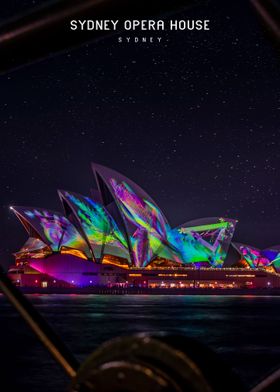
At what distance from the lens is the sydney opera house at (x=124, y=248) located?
1657 inches

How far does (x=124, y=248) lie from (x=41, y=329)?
4974cm

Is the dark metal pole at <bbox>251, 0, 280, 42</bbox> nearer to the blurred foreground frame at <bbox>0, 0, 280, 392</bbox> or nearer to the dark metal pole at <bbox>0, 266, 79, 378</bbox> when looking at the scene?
the blurred foreground frame at <bbox>0, 0, 280, 392</bbox>

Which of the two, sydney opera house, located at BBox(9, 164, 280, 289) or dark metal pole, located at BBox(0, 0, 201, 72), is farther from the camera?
sydney opera house, located at BBox(9, 164, 280, 289)

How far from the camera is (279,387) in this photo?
0.53m

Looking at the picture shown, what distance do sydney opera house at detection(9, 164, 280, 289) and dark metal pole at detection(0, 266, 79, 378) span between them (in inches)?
1504

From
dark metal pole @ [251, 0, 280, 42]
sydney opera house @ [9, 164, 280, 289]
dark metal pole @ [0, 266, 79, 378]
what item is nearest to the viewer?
dark metal pole @ [251, 0, 280, 42]

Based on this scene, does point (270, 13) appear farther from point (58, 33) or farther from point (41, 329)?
point (41, 329)

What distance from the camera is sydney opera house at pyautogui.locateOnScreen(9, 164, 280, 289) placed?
42.1 metres

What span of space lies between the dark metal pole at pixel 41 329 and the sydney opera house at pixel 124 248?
125ft

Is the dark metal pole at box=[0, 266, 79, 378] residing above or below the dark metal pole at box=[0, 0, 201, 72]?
below

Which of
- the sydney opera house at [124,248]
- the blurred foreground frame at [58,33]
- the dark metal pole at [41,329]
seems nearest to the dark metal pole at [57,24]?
the blurred foreground frame at [58,33]

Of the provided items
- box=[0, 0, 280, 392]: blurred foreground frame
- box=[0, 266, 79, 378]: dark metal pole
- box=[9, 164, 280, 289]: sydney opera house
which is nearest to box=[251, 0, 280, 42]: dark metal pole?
box=[0, 0, 280, 392]: blurred foreground frame

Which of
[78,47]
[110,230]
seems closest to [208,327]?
[78,47]

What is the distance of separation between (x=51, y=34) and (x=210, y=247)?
194ft
